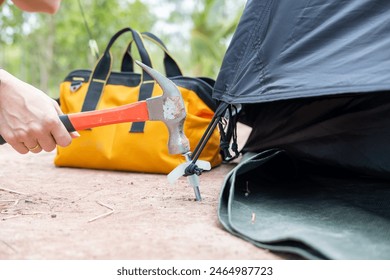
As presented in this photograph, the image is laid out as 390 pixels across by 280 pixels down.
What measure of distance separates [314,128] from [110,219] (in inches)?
42.3

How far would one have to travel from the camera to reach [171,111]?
176 cm

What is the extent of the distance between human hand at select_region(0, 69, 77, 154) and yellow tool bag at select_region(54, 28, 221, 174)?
2.62 feet

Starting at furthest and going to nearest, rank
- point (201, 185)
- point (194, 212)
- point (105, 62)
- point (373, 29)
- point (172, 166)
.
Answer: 1. point (105, 62)
2. point (172, 166)
3. point (201, 185)
4. point (194, 212)
5. point (373, 29)

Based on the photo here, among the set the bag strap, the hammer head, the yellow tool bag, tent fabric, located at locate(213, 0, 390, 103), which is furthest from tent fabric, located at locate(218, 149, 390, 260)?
the bag strap

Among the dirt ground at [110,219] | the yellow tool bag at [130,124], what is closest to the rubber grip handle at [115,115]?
the dirt ground at [110,219]

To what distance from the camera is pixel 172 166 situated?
2.35 m

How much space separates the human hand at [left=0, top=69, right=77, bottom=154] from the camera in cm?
156

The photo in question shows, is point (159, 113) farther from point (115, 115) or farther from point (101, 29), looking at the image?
point (101, 29)

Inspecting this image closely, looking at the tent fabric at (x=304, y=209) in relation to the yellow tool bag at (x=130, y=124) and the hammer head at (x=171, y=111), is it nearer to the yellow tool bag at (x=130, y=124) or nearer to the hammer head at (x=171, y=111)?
the hammer head at (x=171, y=111)

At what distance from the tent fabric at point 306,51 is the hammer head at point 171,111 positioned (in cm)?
19

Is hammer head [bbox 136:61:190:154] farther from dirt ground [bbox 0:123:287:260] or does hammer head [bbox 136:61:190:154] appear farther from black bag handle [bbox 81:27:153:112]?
black bag handle [bbox 81:27:153:112]
